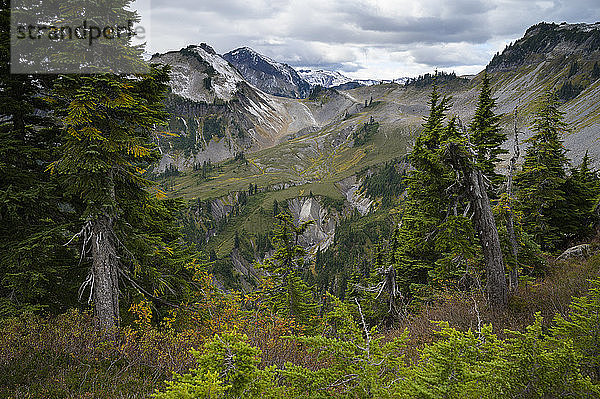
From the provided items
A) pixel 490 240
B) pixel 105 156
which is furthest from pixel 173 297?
pixel 490 240

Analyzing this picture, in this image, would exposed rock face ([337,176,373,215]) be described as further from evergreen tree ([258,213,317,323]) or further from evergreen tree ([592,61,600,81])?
evergreen tree ([258,213,317,323])

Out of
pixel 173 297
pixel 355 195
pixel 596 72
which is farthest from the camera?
pixel 355 195

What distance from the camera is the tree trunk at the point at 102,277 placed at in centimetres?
970

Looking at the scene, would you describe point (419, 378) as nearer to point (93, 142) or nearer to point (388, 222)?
point (93, 142)

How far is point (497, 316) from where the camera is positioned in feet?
31.6

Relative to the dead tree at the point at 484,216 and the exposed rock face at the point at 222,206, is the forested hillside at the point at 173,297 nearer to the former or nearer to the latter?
the dead tree at the point at 484,216

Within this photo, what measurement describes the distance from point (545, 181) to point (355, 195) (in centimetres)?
15247

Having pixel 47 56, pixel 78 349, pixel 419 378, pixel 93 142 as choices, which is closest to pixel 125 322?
pixel 78 349

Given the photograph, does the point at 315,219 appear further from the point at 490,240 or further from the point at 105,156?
the point at 105,156

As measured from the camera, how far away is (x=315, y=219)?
154 meters

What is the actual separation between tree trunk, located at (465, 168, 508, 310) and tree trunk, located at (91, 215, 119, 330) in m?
12.4

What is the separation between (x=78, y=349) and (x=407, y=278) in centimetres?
1867

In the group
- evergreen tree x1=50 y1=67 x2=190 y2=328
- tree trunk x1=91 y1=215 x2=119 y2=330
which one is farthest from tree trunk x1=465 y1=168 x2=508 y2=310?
tree trunk x1=91 y1=215 x2=119 y2=330

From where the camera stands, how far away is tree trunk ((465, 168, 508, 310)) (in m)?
10.2
